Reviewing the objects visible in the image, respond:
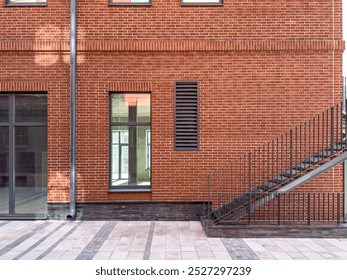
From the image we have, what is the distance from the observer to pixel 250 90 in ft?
28.6

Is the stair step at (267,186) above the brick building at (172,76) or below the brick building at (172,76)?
below

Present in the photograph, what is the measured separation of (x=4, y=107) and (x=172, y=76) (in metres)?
4.54

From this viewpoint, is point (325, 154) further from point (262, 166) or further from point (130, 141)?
point (130, 141)

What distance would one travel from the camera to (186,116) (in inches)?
344

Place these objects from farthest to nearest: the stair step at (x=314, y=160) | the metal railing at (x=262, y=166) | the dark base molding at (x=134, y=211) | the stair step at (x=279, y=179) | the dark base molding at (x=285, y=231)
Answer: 1. the dark base molding at (x=134, y=211)
2. the metal railing at (x=262, y=166)
3. the stair step at (x=279, y=179)
4. the stair step at (x=314, y=160)
5. the dark base molding at (x=285, y=231)

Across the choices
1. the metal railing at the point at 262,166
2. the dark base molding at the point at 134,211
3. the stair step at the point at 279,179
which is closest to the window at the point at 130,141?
the dark base molding at the point at 134,211

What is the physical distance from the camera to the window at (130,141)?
29.0 ft

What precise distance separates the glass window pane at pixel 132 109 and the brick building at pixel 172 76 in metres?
0.19

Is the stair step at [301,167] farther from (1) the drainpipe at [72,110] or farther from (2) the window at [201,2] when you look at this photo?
(1) the drainpipe at [72,110]

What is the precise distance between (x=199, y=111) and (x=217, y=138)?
2.78 feet

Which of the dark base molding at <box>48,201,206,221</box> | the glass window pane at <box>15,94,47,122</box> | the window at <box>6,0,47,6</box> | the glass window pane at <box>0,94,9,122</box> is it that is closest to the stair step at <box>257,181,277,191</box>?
the dark base molding at <box>48,201,206,221</box>

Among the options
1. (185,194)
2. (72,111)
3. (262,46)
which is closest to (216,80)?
(262,46)

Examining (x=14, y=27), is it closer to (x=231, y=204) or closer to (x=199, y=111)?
(x=199, y=111)

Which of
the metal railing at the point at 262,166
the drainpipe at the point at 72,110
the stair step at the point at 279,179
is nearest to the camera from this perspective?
the stair step at the point at 279,179
